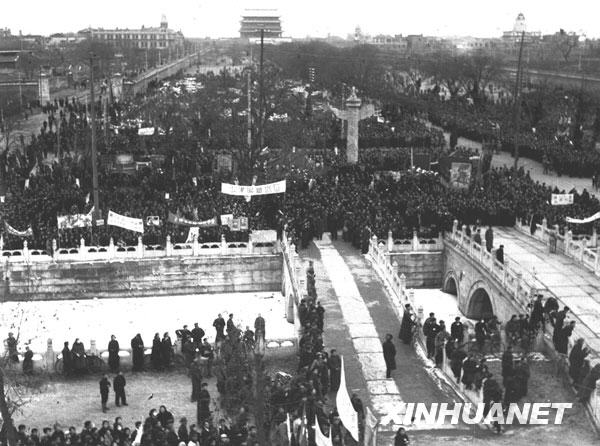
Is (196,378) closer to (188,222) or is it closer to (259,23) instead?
(188,222)

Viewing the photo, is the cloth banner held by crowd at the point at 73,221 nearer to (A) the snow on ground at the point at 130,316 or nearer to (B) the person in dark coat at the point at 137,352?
(A) the snow on ground at the point at 130,316

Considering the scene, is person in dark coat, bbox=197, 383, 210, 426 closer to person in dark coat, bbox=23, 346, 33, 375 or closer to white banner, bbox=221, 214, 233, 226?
person in dark coat, bbox=23, 346, 33, 375

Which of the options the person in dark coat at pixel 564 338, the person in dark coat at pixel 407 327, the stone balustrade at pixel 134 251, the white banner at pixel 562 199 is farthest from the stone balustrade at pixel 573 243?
the stone balustrade at pixel 134 251

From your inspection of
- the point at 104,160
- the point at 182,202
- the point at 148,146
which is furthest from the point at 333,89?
the point at 182,202

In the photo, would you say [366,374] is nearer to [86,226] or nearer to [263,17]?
[86,226]

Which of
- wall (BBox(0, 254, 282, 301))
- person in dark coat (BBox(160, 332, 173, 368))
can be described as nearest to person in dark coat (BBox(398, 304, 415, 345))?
person in dark coat (BBox(160, 332, 173, 368))

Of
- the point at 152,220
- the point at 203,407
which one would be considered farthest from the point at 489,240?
the point at 203,407

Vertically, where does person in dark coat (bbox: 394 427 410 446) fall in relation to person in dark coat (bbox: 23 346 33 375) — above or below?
above
